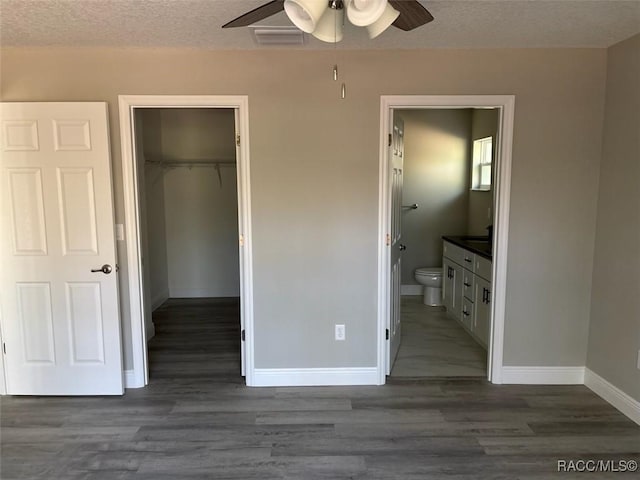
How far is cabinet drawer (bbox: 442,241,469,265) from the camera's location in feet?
14.5

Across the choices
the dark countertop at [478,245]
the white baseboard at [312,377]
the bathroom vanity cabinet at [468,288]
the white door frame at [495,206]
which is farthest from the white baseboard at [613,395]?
the white baseboard at [312,377]

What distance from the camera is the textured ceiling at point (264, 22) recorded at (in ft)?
7.27

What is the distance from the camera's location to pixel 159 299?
213 inches

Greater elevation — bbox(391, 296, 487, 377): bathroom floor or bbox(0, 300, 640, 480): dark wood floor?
bbox(391, 296, 487, 377): bathroom floor

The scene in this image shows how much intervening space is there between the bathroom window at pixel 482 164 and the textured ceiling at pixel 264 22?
2314 mm

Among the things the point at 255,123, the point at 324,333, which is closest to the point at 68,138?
the point at 255,123

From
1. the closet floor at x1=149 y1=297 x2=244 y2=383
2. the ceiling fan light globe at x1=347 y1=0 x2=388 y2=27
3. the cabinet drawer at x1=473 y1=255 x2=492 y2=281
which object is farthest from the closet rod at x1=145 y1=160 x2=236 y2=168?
the ceiling fan light globe at x1=347 y1=0 x2=388 y2=27

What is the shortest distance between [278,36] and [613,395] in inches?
129

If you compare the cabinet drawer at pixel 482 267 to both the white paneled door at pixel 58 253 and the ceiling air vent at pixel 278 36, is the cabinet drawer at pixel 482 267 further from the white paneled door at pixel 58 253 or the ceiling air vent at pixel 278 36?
the white paneled door at pixel 58 253

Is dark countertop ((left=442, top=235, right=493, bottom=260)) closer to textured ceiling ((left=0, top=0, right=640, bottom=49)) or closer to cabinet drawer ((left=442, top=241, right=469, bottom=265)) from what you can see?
cabinet drawer ((left=442, top=241, right=469, bottom=265))

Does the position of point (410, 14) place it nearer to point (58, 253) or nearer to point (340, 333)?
point (340, 333)

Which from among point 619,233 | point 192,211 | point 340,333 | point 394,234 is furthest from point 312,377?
point 192,211

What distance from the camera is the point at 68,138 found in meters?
2.86

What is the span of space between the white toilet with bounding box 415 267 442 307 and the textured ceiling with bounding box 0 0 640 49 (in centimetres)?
289
